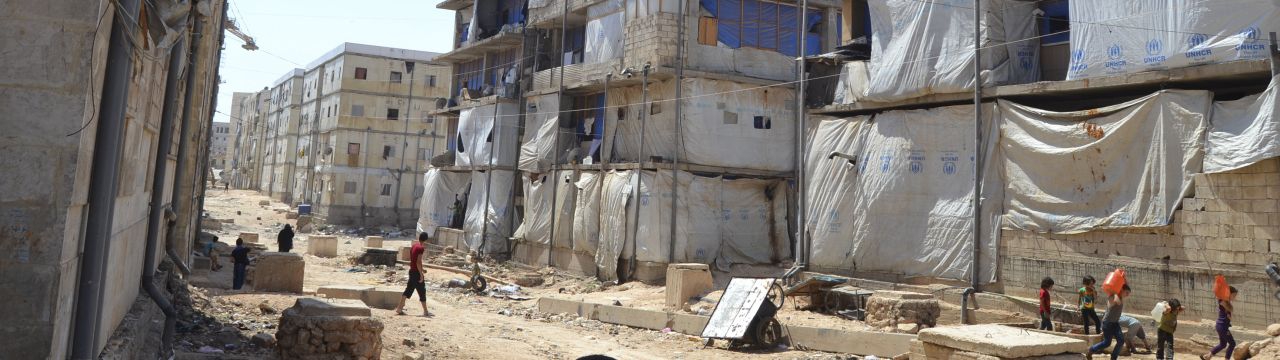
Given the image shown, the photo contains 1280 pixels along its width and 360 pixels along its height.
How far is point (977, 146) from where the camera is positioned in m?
14.4

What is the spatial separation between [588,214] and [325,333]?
14.5m

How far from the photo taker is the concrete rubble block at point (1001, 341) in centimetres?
756

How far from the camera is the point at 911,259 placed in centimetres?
1563

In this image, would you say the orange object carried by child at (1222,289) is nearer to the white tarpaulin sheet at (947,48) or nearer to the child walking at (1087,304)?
the child walking at (1087,304)

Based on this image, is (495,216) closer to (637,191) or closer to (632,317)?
(637,191)

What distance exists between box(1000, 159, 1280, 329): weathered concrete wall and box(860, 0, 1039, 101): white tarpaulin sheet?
3110 millimetres

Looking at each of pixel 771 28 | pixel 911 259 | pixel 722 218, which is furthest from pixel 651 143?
pixel 911 259

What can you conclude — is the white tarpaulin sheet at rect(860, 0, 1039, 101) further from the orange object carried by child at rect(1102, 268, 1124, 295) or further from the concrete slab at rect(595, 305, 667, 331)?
the concrete slab at rect(595, 305, 667, 331)

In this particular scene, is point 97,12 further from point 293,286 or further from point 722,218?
point 722,218

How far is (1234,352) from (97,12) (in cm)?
1218

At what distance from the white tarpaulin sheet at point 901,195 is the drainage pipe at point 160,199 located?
11841 mm

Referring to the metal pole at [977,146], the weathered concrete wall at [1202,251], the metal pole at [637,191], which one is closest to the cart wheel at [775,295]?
the metal pole at [977,146]

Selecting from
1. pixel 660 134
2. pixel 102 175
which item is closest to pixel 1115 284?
pixel 102 175

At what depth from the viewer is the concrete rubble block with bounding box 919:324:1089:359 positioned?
298 inches
